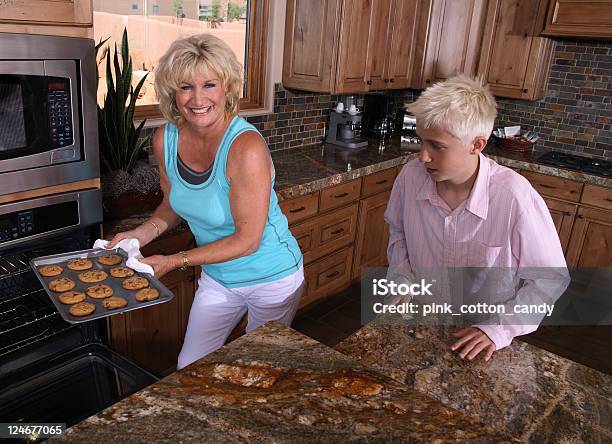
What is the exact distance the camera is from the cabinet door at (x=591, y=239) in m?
3.52

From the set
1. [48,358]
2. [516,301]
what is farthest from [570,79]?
[48,358]

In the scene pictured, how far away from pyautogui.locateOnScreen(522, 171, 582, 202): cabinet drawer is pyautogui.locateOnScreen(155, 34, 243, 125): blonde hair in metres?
2.77

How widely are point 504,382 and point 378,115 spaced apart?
10.7 feet

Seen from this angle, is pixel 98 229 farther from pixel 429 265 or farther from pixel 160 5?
pixel 160 5

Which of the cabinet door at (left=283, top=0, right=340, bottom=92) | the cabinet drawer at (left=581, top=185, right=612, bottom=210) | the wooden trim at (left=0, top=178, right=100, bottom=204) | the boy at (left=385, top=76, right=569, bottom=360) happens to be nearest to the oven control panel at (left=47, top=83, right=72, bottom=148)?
the wooden trim at (left=0, top=178, right=100, bottom=204)

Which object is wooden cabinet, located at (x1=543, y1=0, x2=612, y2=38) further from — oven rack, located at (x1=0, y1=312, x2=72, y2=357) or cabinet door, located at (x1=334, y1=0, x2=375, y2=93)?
oven rack, located at (x1=0, y1=312, x2=72, y2=357)

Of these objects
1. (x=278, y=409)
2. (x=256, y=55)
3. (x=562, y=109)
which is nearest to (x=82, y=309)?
(x=278, y=409)

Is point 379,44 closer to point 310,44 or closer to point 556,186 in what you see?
point 310,44

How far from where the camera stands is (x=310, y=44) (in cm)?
335

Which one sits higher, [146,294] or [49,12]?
[49,12]

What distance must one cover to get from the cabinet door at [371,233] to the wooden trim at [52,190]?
208cm

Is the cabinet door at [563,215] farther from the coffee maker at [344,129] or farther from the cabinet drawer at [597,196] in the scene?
the coffee maker at [344,129]

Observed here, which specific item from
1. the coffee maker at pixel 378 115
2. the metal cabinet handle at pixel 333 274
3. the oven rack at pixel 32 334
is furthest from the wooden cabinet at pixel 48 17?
the coffee maker at pixel 378 115

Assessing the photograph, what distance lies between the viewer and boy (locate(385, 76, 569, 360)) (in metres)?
1.42
